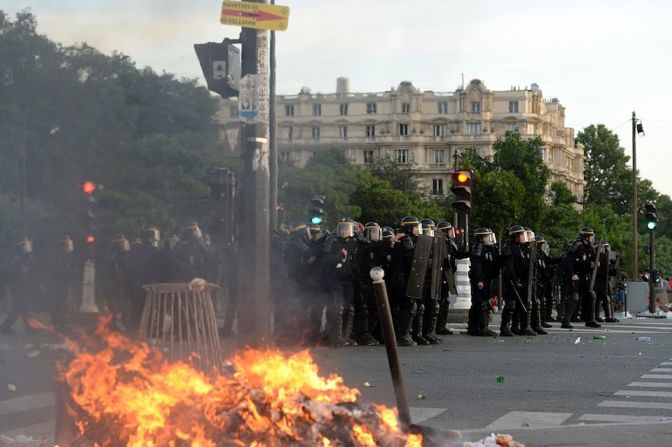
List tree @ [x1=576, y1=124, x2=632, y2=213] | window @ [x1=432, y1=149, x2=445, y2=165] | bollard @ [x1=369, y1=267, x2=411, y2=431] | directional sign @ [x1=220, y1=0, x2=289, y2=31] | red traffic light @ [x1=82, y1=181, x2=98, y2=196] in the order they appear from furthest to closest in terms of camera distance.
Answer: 1. tree @ [x1=576, y1=124, x2=632, y2=213]
2. window @ [x1=432, y1=149, x2=445, y2=165]
3. directional sign @ [x1=220, y1=0, x2=289, y2=31]
4. red traffic light @ [x1=82, y1=181, x2=98, y2=196]
5. bollard @ [x1=369, y1=267, x2=411, y2=431]

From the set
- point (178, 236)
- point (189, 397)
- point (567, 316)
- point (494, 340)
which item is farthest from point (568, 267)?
point (189, 397)

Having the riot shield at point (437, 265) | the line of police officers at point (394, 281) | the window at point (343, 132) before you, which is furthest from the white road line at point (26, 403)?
the riot shield at point (437, 265)

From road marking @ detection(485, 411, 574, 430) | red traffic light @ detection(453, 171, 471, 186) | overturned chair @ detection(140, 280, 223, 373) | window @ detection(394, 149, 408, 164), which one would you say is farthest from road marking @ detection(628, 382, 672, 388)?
window @ detection(394, 149, 408, 164)

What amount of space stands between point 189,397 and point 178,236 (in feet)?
16.6

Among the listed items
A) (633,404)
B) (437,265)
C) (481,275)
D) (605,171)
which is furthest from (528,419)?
(605,171)

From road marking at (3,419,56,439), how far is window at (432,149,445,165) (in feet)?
228

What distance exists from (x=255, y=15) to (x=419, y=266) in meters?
8.20

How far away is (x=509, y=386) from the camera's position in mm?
11930

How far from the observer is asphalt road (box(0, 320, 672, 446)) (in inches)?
340

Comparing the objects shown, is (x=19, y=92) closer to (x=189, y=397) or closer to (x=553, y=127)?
(x=189, y=397)

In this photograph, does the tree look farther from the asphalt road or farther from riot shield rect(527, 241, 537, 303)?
the asphalt road

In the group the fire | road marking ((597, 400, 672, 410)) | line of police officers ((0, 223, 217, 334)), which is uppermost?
line of police officers ((0, 223, 217, 334))

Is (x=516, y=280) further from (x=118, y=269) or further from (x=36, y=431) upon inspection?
(x=36, y=431)

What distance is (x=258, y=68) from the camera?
430 inches
